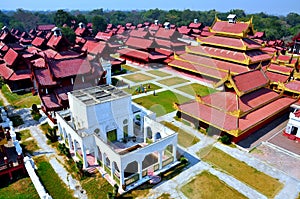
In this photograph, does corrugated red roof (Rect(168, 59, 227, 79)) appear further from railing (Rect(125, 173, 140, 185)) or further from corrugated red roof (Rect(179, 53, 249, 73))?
railing (Rect(125, 173, 140, 185))

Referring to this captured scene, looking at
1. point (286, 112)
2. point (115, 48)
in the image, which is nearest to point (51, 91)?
point (286, 112)

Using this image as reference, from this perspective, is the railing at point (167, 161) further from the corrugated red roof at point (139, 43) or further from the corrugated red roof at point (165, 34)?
the corrugated red roof at point (165, 34)

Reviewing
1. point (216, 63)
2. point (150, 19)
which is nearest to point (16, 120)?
point (216, 63)

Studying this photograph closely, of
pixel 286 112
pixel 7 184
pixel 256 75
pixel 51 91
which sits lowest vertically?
pixel 7 184

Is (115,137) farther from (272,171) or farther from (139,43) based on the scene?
(139,43)

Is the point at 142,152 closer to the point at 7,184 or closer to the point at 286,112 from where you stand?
the point at 7,184
